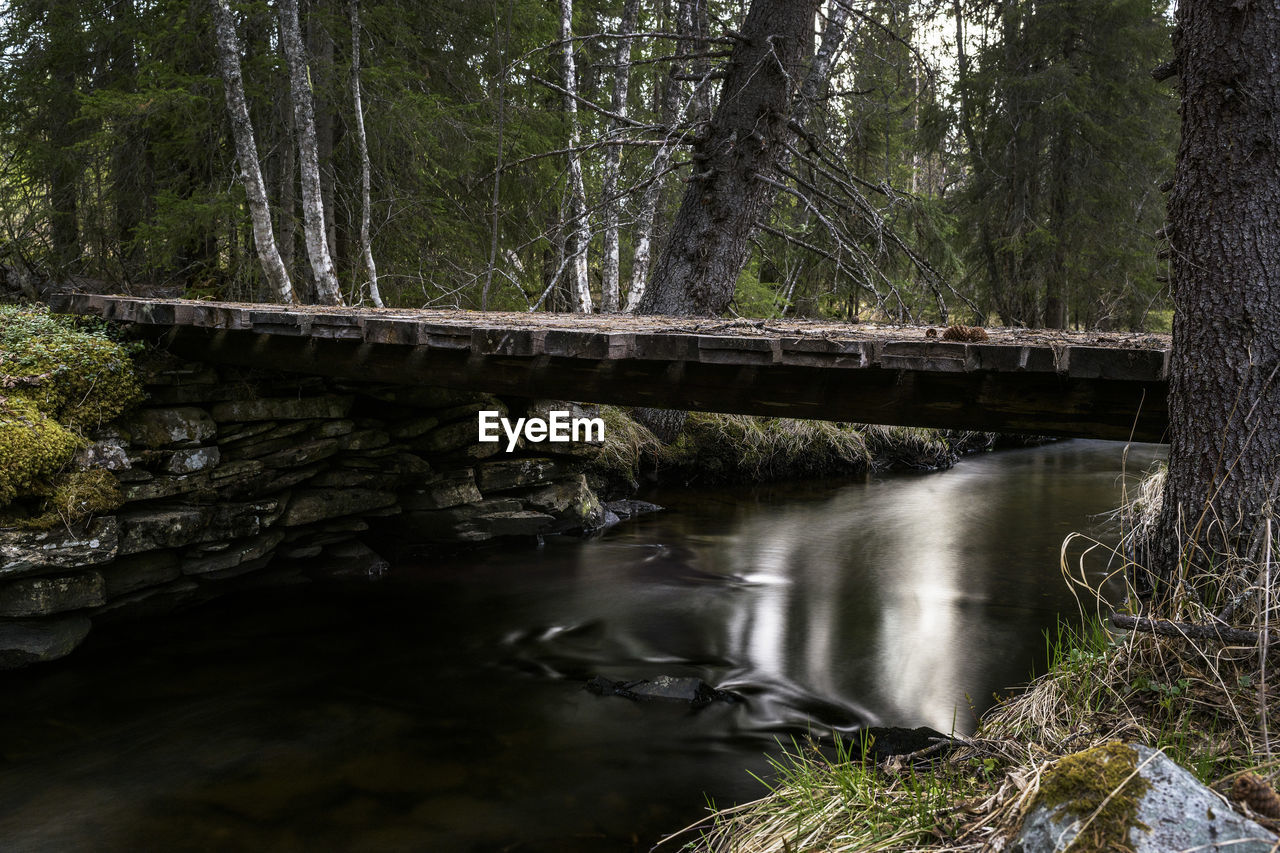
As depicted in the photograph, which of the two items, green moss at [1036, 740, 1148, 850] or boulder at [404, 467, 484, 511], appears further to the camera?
boulder at [404, 467, 484, 511]

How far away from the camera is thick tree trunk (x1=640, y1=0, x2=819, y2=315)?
7.86 m

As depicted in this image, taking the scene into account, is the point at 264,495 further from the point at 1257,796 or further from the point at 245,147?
the point at 1257,796

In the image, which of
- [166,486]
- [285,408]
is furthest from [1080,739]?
[285,408]

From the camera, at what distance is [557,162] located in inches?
451

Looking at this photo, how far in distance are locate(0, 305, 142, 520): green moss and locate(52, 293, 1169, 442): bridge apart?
0.91ft

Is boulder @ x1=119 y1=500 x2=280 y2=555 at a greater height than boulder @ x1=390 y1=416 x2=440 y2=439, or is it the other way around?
boulder @ x1=390 y1=416 x2=440 y2=439

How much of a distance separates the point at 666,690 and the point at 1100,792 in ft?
12.0

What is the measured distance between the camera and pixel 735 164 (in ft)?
26.7

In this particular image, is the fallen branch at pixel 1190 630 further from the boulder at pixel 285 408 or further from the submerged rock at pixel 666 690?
the boulder at pixel 285 408

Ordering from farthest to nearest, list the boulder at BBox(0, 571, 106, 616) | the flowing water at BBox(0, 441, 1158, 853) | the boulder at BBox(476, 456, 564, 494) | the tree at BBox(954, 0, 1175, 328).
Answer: the tree at BBox(954, 0, 1175, 328), the boulder at BBox(476, 456, 564, 494), the boulder at BBox(0, 571, 106, 616), the flowing water at BBox(0, 441, 1158, 853)

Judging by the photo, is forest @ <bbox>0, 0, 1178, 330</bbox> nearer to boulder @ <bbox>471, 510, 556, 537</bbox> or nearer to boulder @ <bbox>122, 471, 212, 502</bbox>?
boulder @ <bbox>471, 510, 556, 537</bbox>

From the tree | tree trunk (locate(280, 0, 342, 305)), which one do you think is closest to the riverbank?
tree trunk (locate(280, 0, 342, 305))

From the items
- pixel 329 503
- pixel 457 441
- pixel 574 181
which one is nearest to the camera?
pixel 329 503

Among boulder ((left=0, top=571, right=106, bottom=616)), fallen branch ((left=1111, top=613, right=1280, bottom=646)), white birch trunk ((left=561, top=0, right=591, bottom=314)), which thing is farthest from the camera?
white birch trunk ((left=561, top=0, right=591, bottom=314))
